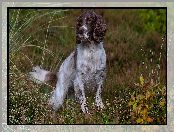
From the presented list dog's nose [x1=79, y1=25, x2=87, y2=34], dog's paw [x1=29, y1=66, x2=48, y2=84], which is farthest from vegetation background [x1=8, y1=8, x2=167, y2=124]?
dog's nose [x1=79, y1=25, x2=87, y2=34]

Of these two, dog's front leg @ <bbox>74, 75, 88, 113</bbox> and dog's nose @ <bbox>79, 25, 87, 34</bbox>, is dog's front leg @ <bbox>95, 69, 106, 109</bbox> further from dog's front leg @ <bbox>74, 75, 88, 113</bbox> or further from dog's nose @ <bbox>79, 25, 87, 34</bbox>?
dog's nose @ <bbox>79, 25, 87, 34</bbox>

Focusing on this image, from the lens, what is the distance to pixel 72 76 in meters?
17.0

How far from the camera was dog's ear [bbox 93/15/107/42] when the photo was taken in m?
16.7

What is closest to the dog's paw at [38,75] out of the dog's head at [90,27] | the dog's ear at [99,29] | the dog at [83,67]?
the dog at [83,67]

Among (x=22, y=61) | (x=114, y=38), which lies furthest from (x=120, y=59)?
(x=22, y=61)

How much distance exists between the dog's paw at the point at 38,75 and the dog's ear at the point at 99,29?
0.94 metres

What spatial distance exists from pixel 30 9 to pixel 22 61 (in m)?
0.75

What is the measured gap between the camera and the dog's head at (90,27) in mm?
16688

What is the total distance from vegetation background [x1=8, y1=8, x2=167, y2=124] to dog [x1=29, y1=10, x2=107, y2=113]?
0.30ft

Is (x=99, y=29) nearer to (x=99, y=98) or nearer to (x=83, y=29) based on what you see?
(x=83, y=29)

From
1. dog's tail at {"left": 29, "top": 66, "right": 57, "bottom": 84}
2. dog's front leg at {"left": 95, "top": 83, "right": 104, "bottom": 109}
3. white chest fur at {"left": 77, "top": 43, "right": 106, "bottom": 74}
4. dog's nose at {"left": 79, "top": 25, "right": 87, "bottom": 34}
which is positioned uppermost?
dog's nose at {"left": 79, "top": 25, "right": 87, "bottom": 34}

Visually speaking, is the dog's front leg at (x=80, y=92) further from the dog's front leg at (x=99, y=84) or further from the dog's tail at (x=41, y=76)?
the dog's tail at (x=41, y=76)

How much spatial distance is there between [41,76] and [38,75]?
0.16 ft

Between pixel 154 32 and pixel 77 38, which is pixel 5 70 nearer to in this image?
pixel 77 38
